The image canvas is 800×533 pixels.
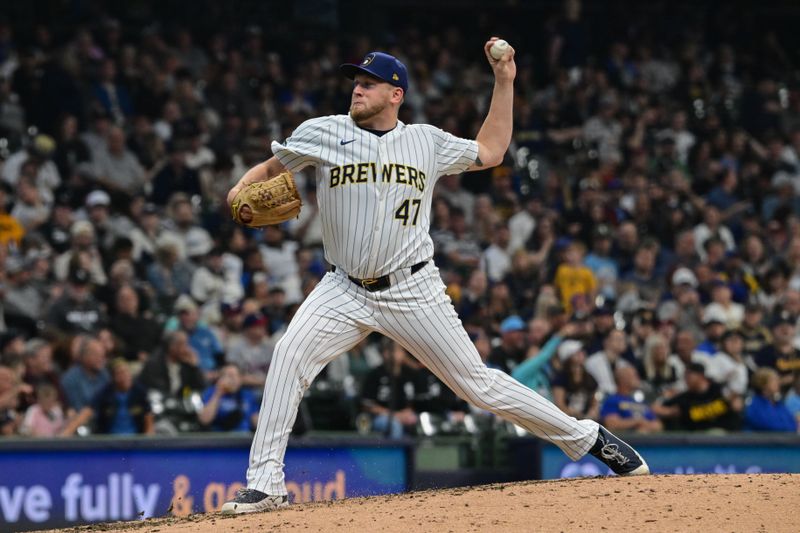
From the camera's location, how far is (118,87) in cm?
1421

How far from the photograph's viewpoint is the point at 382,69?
19.9 ft

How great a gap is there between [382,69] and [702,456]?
580cm

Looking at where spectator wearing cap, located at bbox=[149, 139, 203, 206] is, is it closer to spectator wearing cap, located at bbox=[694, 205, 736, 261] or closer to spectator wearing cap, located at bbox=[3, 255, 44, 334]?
spectator wearing cap, located at bbox=[3, 255, 44, 334]

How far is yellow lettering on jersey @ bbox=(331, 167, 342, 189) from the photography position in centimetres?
595

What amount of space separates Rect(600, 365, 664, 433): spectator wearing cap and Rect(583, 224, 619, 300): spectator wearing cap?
7.59 feet

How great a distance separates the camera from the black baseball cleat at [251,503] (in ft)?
19.4

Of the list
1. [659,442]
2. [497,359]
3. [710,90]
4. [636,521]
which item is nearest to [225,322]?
[497,359]

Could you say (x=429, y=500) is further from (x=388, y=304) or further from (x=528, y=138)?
(x=528, y=138)

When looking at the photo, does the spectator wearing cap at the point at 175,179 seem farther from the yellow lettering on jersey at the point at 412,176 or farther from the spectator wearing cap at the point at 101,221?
the yellow lettering on jersey at the point at 412,176

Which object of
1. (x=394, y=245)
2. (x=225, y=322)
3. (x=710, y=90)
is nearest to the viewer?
(x=394, y=245)

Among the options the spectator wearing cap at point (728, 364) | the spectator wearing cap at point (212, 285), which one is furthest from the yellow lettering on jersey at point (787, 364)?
the spectator wearing cap at point (212, 285)

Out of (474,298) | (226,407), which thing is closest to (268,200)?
(226,407)

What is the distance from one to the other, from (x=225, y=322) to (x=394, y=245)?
228 inches

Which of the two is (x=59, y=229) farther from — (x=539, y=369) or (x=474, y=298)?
(x=539, y=369)
